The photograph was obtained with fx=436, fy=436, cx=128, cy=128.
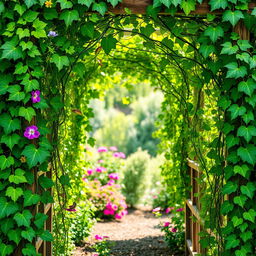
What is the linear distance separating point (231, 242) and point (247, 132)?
0.65 metres

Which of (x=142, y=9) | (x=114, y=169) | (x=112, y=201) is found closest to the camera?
(x=142, y=9)

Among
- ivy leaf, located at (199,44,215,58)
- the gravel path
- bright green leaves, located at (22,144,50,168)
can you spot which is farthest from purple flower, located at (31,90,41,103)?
the gravel path

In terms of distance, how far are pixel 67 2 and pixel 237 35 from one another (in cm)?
101

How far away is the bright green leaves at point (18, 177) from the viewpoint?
Result: 7.94 feet

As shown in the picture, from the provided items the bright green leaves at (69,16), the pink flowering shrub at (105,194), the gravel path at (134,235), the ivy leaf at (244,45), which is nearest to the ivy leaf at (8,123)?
the bright green leaves at (69,16)

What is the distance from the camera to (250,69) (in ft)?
8.32

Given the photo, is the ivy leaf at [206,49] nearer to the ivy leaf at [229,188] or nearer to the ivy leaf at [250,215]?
the ivy leaf at [229,188]

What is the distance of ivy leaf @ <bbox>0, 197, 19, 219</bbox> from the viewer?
7.89ft

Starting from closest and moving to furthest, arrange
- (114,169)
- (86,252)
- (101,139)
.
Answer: (86,252)
(114,169)
(101,139)

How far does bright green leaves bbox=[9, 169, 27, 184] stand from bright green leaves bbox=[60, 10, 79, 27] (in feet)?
2.84

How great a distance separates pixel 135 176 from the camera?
8789mm

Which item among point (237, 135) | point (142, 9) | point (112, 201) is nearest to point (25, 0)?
point (142, 9)

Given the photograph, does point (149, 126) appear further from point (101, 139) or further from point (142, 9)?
point (142, 9)

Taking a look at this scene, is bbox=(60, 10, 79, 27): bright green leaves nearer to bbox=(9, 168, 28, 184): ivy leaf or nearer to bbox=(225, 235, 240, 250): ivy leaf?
bbox=(9, 168, 28, 184): ivy leaf
